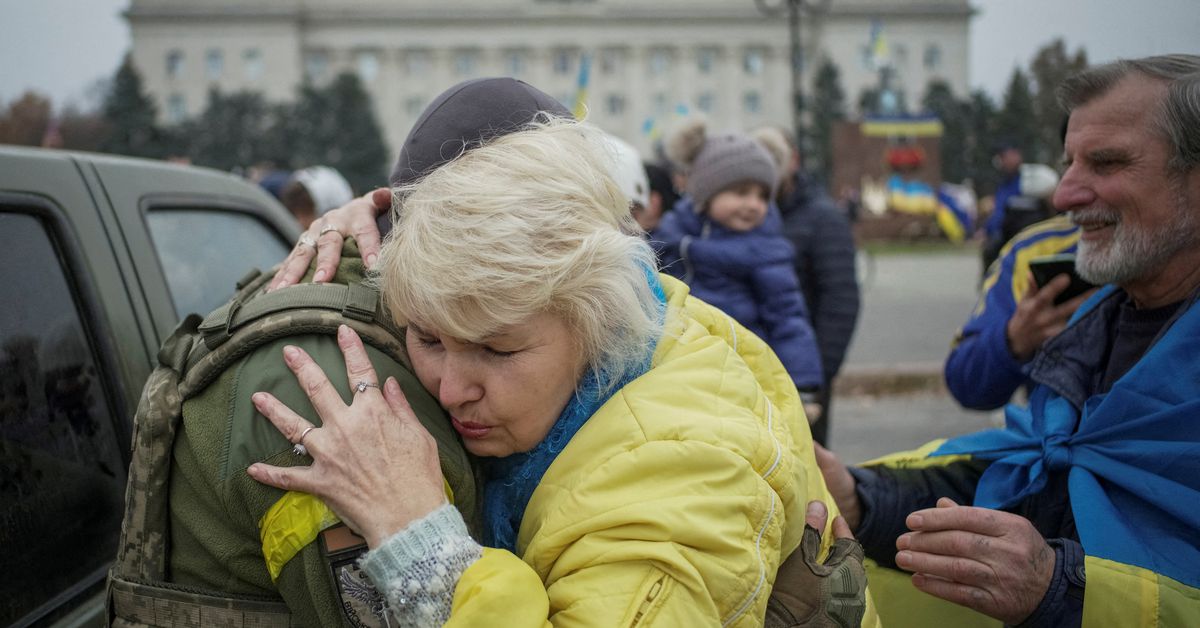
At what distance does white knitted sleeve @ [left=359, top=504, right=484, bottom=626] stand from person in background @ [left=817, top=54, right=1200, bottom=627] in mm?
1063

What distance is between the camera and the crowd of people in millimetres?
1332

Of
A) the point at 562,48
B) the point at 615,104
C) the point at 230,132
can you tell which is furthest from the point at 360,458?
the point at 562,48

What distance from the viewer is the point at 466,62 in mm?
78250

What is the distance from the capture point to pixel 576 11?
255ft

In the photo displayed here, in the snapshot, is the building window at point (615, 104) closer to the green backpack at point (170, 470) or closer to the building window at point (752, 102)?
the building window at point (752, 102)

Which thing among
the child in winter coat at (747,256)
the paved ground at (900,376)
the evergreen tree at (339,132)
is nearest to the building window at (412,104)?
the evergreen tree at (339,132)

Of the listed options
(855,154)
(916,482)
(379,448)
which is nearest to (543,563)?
(379,448)

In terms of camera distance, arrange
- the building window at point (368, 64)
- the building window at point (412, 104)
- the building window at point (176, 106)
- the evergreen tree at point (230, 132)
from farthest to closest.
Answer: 1. the building window at point (368, 64)
2. the building window at point (412, 104)
3. the building window at point (176, 106)
4. the evergreen tree at point (230, 132)

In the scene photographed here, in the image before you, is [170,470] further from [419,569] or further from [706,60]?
[706,60]

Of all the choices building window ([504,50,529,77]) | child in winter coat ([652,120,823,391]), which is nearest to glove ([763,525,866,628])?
child in winter coat ([652,120,823,391])

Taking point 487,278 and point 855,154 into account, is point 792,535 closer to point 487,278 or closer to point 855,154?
point 487,278

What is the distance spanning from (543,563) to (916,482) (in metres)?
1.44

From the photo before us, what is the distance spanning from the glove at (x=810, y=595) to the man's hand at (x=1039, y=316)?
4.74ft

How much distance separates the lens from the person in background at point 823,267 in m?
4.71
